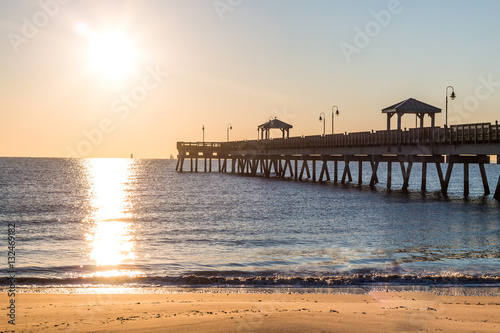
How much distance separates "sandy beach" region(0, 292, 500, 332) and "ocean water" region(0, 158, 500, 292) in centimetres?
178

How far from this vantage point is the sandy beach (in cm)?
966

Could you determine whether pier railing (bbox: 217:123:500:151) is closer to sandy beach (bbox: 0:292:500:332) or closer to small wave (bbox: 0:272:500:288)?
small wave (bbox: 0:272:500:288)

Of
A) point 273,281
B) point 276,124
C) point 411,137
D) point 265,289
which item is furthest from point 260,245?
point 276,124

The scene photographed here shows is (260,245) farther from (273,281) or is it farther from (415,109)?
(415,109)

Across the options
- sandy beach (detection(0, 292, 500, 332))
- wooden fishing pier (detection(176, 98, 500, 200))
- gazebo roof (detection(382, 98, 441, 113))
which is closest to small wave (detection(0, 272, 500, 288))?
sandy beach (detection(0, 292, 500, 332))

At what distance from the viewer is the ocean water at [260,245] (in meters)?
14.9

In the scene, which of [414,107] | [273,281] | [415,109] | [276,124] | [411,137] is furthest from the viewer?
[276,124]

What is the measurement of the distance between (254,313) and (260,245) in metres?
11.5

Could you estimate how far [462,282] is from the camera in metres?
14.3

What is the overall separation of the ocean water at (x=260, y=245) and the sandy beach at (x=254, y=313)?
5.82 ft

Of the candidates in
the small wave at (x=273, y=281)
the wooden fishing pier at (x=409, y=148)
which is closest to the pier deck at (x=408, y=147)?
the wooden fishing pier at (x=409, y=148)

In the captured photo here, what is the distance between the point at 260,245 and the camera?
72.4 feet

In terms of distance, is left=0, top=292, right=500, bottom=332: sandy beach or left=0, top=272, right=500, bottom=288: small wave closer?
left=0, top=292, right=500, bottom=332: sandy beach

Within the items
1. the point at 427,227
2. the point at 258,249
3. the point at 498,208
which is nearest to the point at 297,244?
the point at 258,249
